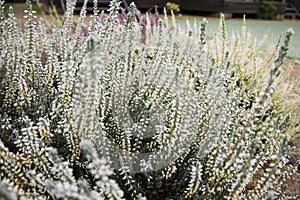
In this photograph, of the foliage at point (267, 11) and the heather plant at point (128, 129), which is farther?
the foliage at point (267, 11)

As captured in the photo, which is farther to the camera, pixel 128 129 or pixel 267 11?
pixel 267 11

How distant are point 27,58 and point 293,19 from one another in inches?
497

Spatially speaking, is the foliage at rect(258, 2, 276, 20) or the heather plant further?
the foliage at rect(258, 2, 276, 20)

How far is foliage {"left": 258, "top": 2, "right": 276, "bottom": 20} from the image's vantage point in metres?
11.7

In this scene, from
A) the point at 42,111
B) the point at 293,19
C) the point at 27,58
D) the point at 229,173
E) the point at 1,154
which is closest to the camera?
the point at 1,154

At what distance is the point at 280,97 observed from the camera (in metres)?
2.55

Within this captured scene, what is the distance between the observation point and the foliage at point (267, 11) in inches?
461

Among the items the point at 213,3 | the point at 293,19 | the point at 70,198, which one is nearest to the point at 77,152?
the point at 70,198

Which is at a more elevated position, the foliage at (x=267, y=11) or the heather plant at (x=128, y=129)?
the foliage at (x=267, y=11)

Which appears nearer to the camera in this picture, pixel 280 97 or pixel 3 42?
pixel 3 42

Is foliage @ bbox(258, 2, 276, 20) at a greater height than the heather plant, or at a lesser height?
greater

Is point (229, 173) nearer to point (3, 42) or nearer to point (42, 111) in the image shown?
point (42, 111)

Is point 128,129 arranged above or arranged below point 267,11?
below

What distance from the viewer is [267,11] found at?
11758 millimetres
